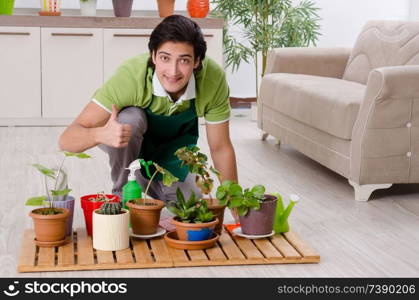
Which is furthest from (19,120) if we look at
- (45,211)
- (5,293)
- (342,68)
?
(5,293)

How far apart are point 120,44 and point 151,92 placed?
2.98m

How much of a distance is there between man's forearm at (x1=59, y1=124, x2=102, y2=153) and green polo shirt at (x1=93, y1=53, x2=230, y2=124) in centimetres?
13

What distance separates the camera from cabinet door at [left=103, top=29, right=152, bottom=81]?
5.91 m

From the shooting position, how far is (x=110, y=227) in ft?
8.89

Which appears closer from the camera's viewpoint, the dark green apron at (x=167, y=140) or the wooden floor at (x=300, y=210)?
the wooden floor at (x=300, y=210)

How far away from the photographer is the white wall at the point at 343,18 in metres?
6.70

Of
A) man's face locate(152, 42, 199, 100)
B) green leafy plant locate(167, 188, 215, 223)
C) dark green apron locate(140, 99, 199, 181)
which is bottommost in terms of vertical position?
green leafy plant locate(167, 188, 215, 223)

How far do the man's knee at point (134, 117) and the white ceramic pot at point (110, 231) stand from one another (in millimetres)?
435

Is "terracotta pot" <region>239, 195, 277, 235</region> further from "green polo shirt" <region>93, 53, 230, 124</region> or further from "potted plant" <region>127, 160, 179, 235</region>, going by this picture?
"green polo shirt" <region>93, 53, 230, 124</region>

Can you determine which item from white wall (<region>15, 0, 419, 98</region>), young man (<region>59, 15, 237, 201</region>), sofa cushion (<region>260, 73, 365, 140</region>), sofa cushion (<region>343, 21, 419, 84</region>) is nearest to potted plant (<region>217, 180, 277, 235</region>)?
young man (<region>59, 15, 237, 201</region>)

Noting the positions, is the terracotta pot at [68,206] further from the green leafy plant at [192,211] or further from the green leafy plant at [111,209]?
the green leafy plant at [192,211]

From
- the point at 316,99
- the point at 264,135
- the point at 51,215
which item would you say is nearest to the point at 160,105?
the point at 51,215

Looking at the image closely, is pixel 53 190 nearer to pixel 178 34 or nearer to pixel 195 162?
pixel 195 162

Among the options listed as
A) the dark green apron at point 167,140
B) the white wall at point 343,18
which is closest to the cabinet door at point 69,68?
the white wall at point 343,18
